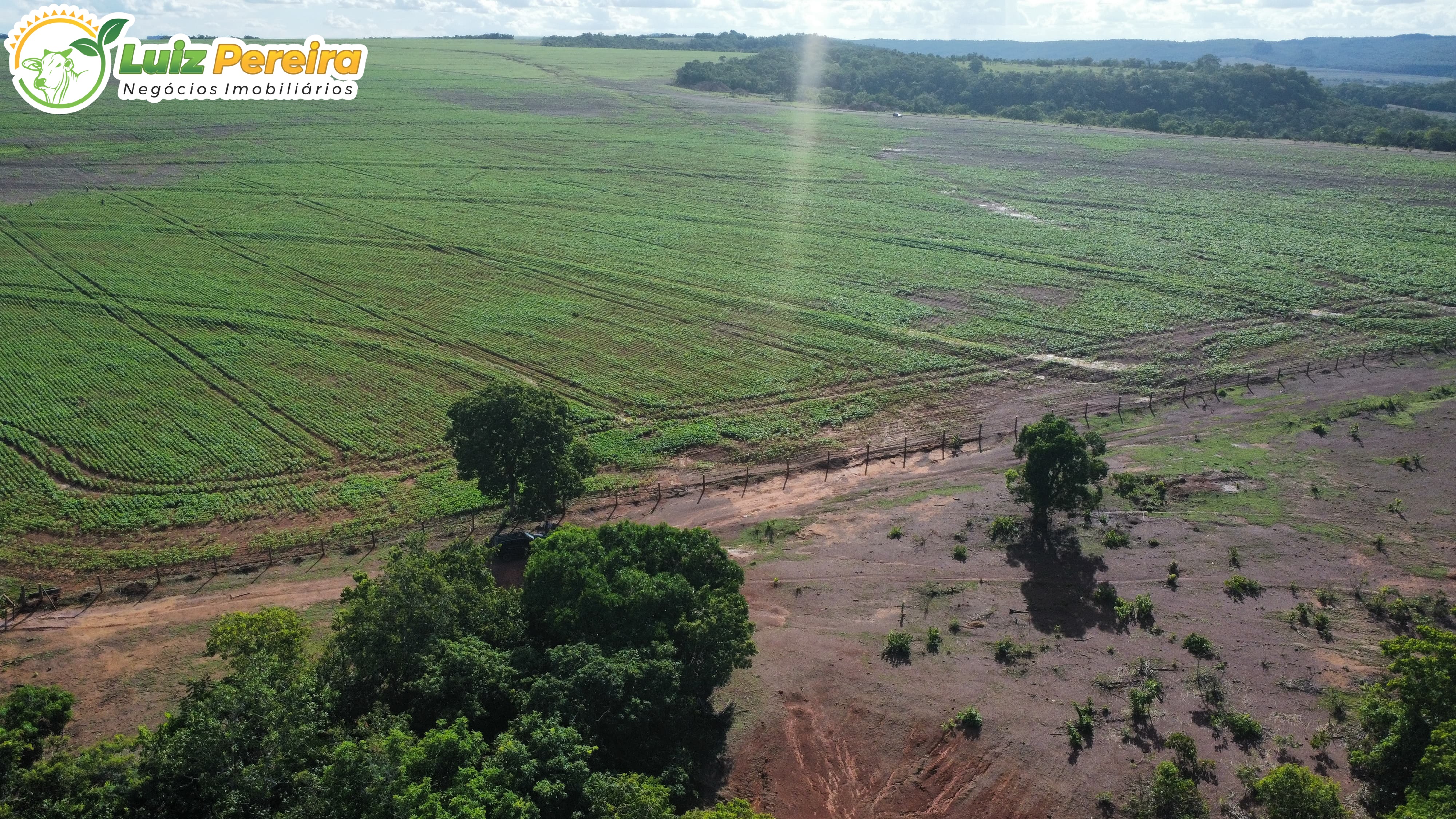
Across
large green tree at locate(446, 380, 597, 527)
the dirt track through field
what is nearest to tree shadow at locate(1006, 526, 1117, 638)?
the dirt track through field

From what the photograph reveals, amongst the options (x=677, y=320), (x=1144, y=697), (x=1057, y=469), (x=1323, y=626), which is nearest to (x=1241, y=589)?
(x=1323, y=626)

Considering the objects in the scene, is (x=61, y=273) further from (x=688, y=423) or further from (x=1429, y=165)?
(x=1429, y=165)

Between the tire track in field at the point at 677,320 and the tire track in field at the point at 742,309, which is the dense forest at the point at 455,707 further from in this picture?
the tire track in field at the point at 742,309

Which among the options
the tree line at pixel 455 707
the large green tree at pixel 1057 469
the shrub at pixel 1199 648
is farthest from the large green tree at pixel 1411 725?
the tree line at pixel 455 707

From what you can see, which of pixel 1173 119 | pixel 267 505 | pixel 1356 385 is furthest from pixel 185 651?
pixel 1173 119

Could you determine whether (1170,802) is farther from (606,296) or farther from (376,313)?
(376,313)
